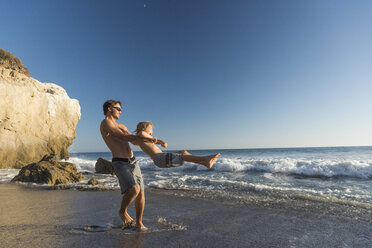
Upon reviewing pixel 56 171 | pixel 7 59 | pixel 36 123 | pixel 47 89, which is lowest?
pixel 56 171

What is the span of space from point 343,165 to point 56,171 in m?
15.5

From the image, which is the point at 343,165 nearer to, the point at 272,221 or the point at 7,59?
the point at 272,221

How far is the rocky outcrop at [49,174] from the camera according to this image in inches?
304

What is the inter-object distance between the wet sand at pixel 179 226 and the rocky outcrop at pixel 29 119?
11840 millimetres

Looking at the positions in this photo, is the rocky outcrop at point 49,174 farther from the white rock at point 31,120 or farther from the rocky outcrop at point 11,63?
the rocky outcrop at point 11,63

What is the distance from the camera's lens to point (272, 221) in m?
3.57

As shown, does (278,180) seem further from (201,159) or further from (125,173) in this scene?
(125,173)

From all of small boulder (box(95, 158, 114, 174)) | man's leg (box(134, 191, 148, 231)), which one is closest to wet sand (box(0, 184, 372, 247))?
man's leg (box(134, 191, 148, 231))

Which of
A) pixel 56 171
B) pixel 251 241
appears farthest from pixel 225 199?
pixel 56 171

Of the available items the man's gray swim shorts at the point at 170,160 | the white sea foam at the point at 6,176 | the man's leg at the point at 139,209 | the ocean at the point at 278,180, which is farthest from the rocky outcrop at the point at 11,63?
the man's gray swim shorts at the point at 170,160

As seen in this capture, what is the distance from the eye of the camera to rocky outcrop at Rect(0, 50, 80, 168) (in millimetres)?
16297

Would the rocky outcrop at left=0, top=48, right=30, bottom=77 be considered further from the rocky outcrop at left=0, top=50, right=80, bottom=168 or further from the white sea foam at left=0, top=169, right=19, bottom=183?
the white sea foam at left=0, top=169, right=19, bottom=183

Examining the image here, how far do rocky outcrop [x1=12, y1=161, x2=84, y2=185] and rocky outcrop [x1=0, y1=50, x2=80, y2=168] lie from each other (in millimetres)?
6257

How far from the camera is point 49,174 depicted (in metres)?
7.75
